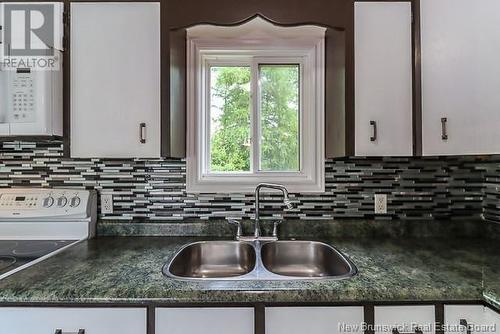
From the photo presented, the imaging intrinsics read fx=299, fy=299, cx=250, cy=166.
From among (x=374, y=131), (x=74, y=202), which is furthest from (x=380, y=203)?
(x=74, y=202)

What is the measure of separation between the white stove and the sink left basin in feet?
1.87

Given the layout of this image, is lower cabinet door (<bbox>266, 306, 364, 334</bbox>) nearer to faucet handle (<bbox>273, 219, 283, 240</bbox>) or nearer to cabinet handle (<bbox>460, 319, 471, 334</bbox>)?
cabinet handle (<bbox>460, 319, 471, 334</bbox>)

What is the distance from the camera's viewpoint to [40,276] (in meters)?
1.03

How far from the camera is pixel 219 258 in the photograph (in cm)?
153

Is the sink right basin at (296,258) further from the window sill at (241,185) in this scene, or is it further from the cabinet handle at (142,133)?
the cabinet handle at (142,133)

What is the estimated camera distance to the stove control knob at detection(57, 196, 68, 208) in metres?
1.52

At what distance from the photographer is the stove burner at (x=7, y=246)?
131cm

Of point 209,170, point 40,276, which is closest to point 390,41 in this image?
point 209,170

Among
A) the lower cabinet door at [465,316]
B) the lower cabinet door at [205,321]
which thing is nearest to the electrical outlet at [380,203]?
the lower cabinet door at [465,316]

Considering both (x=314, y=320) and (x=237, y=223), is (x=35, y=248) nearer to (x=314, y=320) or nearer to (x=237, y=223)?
(x=237, y=223)

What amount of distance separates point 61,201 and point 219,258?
2.83 ft

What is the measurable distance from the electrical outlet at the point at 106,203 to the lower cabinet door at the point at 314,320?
1098mm

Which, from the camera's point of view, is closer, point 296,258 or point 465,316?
point 465,316

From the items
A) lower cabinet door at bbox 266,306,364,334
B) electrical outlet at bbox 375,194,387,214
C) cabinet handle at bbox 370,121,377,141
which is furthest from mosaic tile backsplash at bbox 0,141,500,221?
lower cabinet door at bbox 266,306,364,334
